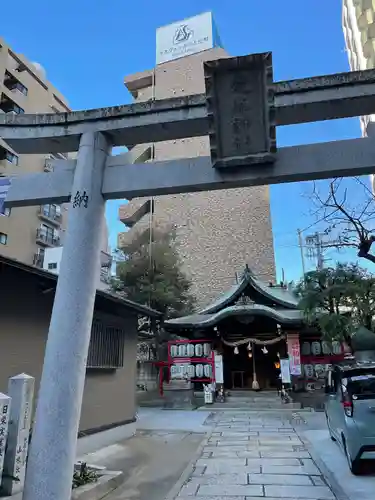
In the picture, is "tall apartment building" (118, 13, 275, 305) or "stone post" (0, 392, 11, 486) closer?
"stone post" (0, 392, 11, 486)

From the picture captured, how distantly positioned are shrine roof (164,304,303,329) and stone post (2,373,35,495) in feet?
46.3

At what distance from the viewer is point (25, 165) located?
30375 mm

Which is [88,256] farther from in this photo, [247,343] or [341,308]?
[247,343]

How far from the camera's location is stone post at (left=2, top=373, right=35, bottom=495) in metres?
4.32

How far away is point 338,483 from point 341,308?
10090mm

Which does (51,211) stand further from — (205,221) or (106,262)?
(205,221)

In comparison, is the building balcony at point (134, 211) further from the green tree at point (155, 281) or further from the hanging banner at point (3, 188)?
the hanging banner at point (3, 188)

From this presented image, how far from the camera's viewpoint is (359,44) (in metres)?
32.1

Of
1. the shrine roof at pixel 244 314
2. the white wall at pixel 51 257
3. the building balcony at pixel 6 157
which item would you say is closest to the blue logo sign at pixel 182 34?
the building balcony at pixel 6 157

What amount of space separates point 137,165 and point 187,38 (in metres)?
43.5

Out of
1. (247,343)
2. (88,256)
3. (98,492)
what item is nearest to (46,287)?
Result: (88,256)

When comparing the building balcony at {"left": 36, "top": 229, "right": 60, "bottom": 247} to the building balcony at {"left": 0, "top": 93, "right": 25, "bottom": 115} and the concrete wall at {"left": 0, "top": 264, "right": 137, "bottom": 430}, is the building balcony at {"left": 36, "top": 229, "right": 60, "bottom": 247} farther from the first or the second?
→ the concrete wall at {"left": 0, "top": 264, "right": 137, "bottom": 430}

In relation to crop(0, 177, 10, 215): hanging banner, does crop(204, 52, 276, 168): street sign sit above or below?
above

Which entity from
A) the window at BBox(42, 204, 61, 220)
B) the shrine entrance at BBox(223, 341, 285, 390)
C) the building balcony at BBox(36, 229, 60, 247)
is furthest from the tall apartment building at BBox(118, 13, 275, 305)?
the shrine entrance at BBox(223, 341, 285, 390)
